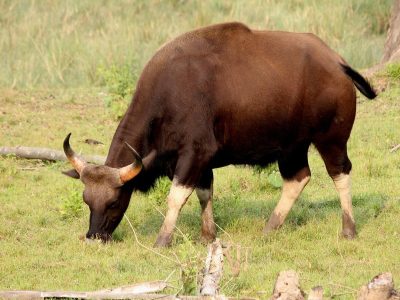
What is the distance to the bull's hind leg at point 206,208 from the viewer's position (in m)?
9.83

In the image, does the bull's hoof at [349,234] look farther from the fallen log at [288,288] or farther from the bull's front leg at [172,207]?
the fallen log at [288,288]

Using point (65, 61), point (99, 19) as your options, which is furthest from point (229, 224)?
point (99, 19)

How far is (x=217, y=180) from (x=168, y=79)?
2.87 metres

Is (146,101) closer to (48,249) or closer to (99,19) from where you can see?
(48,249)

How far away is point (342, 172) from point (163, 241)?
191 centimetres

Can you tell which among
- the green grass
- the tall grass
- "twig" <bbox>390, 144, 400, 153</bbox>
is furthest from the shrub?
"twig" <bbox>390, 144, 400, 153</bbox>

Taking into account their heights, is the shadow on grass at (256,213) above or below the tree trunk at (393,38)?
above

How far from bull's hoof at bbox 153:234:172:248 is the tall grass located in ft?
26.3

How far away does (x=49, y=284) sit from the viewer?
26.0 feet

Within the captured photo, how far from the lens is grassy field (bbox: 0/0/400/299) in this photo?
826 centimetres

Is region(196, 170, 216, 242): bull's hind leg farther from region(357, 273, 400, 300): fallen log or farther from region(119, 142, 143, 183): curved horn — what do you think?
region(357, 273, 400, 300): fallen log

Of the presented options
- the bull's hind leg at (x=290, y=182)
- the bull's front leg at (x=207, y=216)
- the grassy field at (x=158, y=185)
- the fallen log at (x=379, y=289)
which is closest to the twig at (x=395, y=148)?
the grassy field at (x=158, y=185)

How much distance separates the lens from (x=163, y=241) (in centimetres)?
930

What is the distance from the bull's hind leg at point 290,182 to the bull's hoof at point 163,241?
110 cm
